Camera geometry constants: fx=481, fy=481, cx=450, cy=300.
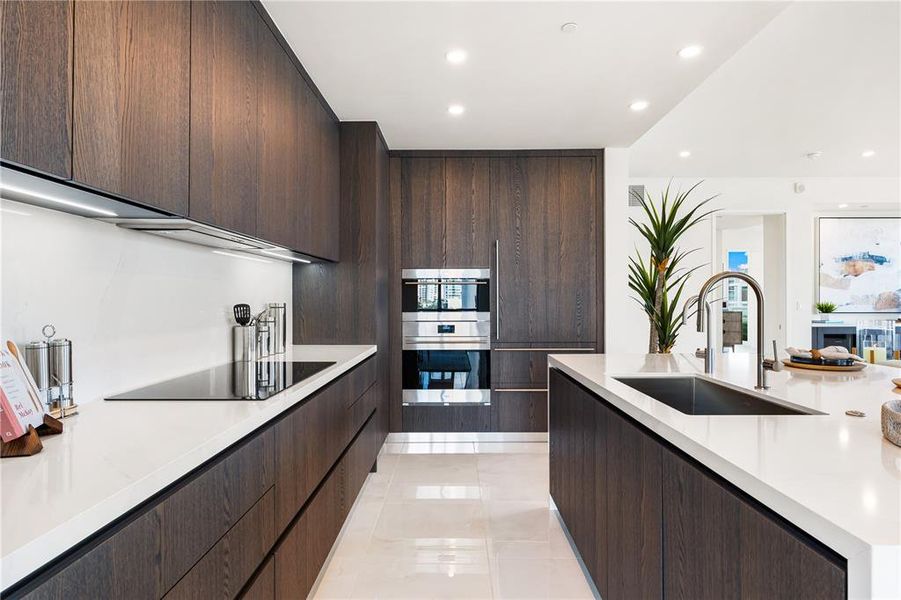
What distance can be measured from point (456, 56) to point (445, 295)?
2014 mm

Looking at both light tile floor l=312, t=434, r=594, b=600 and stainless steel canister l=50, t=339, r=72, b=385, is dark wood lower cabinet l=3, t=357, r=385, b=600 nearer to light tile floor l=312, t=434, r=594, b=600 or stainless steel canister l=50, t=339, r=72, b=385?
light tile floor l=312, t=434, r=594, b=600

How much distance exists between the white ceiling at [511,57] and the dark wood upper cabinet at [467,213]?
0.50 meters

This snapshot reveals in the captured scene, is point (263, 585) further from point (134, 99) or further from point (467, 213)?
point (467, 213)

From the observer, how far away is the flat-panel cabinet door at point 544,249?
4066mm

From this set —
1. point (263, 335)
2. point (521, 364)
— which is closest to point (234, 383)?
point (263, 335)

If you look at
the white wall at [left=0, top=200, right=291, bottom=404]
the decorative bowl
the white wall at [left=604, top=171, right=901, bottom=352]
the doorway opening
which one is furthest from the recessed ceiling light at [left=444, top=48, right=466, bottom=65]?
the doorway opening

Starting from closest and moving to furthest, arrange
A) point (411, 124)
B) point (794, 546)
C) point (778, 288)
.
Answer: point (794, 546) < point (411, 124) < point (778, 288)

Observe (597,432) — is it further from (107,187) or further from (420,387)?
(420,387)

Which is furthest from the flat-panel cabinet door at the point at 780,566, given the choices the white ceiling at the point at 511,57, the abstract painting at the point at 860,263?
the abstract painting at the point at 860,263

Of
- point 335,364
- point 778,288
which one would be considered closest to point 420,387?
point 335,364

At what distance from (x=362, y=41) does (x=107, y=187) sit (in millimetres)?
1575

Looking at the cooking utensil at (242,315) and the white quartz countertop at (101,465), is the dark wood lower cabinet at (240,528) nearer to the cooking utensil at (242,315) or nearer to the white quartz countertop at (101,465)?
the white quartz countertop at (101,465)

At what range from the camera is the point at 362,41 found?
2320mm

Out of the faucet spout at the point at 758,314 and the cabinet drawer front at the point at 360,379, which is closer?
the faucet spout at the point at 758,314
